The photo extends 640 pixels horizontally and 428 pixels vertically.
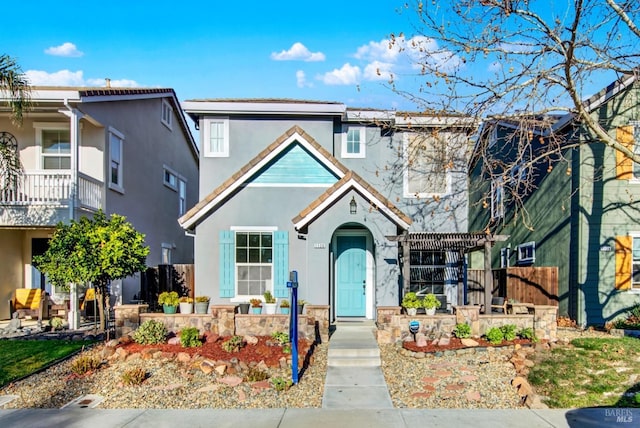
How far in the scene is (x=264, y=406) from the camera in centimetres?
769

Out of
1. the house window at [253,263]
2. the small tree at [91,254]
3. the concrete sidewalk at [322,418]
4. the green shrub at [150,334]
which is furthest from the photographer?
the house window at [253,263]

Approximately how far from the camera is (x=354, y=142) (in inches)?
605

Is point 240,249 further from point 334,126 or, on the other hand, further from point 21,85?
point 21,85

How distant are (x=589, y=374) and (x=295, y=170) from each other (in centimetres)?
858

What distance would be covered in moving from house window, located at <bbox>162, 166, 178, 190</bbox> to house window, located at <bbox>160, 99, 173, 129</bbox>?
6.14 feet

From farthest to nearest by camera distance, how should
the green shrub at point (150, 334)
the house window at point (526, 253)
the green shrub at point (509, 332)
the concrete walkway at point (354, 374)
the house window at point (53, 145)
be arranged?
the house window at point (526, 253) → the house window at point (53, 145) → the green shrub at point (509, 332) → the green shrub at point (150, 334) → the concrete walkway at point (354, 374)

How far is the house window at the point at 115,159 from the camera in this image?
51.6 ft

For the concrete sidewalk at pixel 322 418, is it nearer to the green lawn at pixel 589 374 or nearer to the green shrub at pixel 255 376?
the green lawn at pixel 589 374

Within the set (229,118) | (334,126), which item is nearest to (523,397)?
(334,126)

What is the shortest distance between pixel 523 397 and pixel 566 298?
743 centimetres

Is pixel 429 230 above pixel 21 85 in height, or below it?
below

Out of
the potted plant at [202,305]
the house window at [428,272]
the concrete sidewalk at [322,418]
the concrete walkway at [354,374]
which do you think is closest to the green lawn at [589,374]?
the concrete sidewalk at [322,418]

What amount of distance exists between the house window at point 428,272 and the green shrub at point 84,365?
8.75 metres

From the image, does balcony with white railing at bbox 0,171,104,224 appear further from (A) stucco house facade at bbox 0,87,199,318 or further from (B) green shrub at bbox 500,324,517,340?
(B) green shrub at bbox 500,324,517,340
